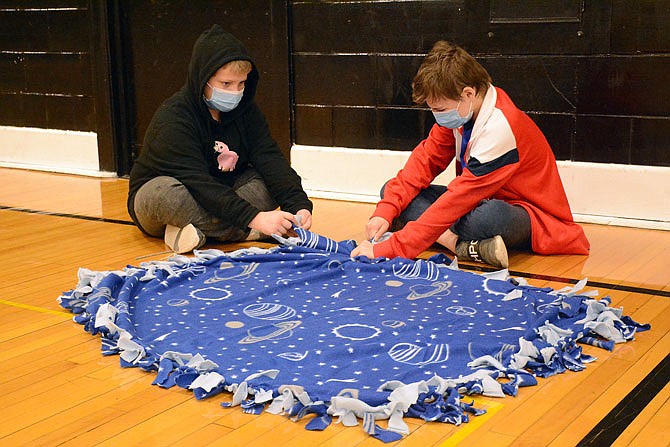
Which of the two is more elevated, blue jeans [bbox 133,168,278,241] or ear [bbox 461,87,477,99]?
ear [bbox 461,87,477,99]

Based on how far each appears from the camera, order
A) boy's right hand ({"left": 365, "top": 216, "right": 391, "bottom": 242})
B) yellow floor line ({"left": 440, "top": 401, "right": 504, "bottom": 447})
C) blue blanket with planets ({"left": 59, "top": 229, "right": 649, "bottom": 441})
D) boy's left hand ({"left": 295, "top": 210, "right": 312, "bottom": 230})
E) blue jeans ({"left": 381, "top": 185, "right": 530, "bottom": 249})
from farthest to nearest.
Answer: boy's left hand ({"left": 295, "top": 210, "right": 312, "bottom": 230})
boy's right hand ({"left": 365, "top": 216, "right": 391, "bottom": 242})
blue jeans ({"left": 381, "top": 185, "right": 530, "bottom": 249})
blue blanket with planets ({"left": 59, "top": 229, "right": 649, "bottom": 441})
yellow floor line ({"left": 440, "top": 401, "right": 504, "bottom": 447})

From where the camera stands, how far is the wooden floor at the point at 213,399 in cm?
152

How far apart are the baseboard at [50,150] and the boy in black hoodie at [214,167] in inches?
66.6

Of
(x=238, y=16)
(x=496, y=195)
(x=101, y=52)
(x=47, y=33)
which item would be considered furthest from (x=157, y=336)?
(x=47, y=33)

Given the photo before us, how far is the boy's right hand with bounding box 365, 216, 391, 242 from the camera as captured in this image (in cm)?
277

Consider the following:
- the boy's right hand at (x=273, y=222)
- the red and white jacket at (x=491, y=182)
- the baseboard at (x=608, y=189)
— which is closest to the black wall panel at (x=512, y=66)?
the baseboard at (x=608, y=189)

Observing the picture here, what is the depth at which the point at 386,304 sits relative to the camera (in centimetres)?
218

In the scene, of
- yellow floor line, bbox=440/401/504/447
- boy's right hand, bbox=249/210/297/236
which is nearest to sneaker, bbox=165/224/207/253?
boy's right hand, bbox=249/210/297/236

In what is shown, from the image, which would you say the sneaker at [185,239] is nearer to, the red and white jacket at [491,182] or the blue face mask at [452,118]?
the red and white jacket at [491,182]

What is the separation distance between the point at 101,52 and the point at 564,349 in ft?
11.0

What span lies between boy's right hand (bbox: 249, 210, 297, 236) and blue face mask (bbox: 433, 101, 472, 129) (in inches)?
22.8

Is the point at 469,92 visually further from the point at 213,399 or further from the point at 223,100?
the point at 213,399

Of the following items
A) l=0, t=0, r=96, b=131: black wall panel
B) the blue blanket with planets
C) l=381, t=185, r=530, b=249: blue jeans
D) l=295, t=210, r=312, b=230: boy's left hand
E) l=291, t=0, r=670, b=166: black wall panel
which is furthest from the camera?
l=0, t=0, r=96, b=131: black wall panel

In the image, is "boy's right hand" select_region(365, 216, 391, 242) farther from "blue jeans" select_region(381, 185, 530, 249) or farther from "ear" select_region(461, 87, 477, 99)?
"ear" select_region(461, 87, 477, 99)
